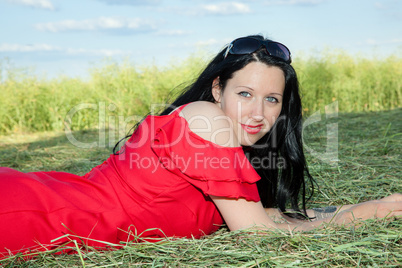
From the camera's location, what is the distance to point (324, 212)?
2.06 meters

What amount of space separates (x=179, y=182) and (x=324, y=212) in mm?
944

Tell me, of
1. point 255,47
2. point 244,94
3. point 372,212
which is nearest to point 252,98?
point 244,94

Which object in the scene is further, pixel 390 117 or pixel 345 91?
pixel 345 91

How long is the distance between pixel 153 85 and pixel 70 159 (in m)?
3.34

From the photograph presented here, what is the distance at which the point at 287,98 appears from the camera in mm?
1947

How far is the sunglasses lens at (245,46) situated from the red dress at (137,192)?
42 centimetres

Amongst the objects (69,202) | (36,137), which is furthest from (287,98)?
(36,137)

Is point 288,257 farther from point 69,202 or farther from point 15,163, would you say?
point 15,163

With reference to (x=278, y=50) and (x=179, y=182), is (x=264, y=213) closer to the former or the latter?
(x=179, y=182)

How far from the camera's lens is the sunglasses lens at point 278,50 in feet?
5.48

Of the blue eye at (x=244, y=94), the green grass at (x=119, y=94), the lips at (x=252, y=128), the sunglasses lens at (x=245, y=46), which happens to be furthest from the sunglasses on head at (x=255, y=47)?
the green grass at (x=119, y=94)

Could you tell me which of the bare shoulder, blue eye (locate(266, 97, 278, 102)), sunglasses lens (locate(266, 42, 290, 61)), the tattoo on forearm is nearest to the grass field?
the tattoo on forearm

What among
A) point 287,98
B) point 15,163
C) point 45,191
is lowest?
point 15,163

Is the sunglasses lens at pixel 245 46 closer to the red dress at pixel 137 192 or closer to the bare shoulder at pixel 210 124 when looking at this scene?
the bare shoulder at pixel 210 124
